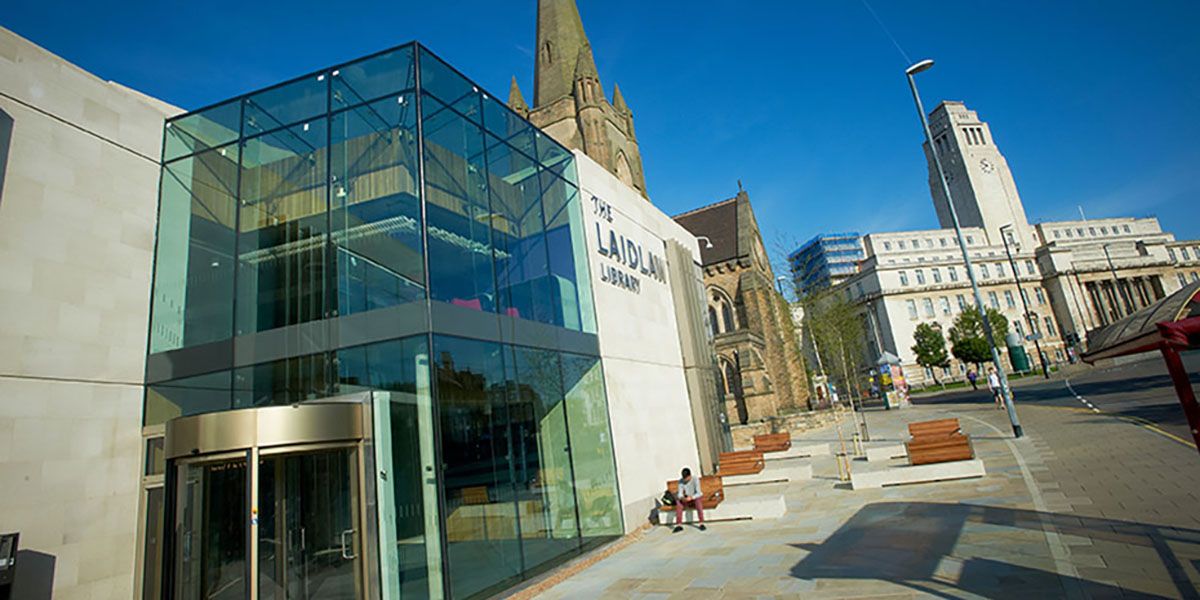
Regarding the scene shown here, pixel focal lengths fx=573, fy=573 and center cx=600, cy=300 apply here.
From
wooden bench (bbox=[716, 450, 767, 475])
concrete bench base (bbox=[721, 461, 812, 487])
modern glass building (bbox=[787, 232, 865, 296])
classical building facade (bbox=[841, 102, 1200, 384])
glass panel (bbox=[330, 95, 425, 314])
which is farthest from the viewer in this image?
modern glass building (bbox=[787, 232, 865, 296])

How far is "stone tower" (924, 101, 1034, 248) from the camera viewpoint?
92.9m

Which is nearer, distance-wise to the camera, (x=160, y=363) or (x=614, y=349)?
(x=160, y=363)

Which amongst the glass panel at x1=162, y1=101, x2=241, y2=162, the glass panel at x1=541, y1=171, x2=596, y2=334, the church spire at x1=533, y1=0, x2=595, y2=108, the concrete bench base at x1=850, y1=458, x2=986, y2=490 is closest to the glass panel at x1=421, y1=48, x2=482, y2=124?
the glass panel at x1=541, y1=171, x2=596, y2=334

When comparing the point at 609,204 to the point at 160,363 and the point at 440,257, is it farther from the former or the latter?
the point at 160,363

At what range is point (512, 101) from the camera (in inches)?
1754

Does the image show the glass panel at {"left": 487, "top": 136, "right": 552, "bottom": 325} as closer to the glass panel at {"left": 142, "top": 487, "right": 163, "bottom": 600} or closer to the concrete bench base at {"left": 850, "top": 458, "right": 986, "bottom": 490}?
the glass panel at {"left": 142, "top": 487, "right": 163, "bottom": 600}

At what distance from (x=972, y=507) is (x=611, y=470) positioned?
665 cm

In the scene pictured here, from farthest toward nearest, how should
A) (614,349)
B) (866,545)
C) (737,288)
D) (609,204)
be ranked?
(737,288)
(609,204)
(614,349)
(866,545)

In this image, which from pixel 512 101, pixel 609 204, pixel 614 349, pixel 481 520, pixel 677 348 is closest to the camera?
pixel 481 520

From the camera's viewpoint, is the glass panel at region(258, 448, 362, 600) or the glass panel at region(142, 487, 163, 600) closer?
the glass panel at region(258, 448, 362, 600)

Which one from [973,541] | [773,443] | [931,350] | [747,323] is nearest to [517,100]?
[747,323]

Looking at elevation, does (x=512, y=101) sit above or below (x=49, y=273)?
above

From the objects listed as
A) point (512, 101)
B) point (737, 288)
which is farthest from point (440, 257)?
point (512, 101)

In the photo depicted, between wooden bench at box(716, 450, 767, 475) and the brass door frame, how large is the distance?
11.1 m
